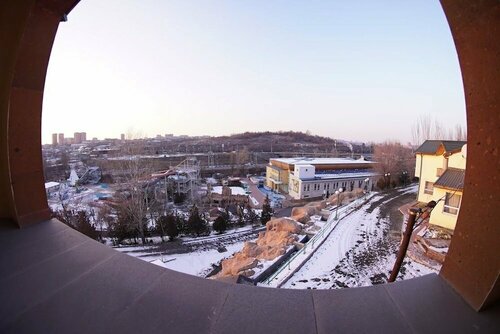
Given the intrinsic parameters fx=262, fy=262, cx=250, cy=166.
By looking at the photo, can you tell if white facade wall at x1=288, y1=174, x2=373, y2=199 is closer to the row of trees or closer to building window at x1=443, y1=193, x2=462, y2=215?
the row of trees

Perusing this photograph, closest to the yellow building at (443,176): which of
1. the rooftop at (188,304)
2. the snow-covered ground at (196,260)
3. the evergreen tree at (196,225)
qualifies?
the snow-covered ground at (196,260)

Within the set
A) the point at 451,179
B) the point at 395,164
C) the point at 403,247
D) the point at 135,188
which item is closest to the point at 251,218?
the point at 135,188

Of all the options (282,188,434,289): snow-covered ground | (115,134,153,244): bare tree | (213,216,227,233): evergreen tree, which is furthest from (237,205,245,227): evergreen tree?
(282,188,434,289): snow-covered ground

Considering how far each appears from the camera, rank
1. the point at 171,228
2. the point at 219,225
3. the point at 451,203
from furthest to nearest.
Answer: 1. the point at 219,225
2. the point at 171,228
3. the point at 451,203

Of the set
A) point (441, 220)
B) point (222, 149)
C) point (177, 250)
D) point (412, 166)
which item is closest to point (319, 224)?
point (441, 220)

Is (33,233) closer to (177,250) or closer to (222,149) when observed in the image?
(177,250)

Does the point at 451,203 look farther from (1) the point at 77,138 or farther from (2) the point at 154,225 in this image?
(1) the point at 77,138

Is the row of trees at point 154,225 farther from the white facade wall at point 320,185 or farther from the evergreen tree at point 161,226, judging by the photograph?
the white facade wall at point 320,185
